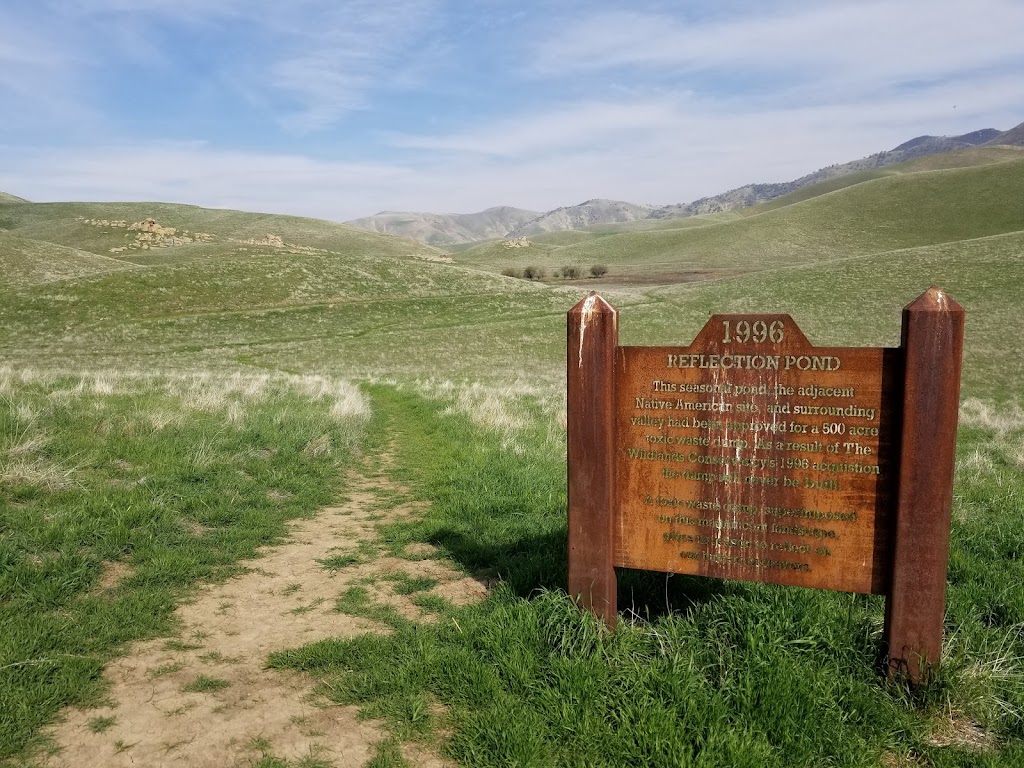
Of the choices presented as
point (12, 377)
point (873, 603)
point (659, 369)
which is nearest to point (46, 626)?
point (659, 369)

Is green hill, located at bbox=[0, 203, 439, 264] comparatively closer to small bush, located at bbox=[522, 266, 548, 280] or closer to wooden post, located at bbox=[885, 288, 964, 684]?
small bush, located at bbox=[522, 266, 548, 280]

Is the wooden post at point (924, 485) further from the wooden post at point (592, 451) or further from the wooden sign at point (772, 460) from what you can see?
the wooden post at point (592, 451)

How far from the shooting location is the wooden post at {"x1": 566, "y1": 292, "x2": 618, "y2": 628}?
14.8 feet

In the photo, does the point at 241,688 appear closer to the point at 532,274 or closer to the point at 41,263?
the point at 41,263

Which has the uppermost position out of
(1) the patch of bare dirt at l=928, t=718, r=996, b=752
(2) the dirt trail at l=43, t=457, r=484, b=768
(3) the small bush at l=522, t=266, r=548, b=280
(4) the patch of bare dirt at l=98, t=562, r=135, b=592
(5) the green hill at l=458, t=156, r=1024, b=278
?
(5) the green hill at l=458, t=156, r=1024, b=278

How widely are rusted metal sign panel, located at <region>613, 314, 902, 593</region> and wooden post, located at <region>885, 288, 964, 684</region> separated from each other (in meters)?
0.11

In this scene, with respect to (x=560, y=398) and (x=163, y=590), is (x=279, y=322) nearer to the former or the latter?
(x=560, y=398)

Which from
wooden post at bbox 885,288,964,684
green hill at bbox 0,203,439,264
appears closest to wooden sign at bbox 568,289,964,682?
wooden post at bbox 885,288,964,684

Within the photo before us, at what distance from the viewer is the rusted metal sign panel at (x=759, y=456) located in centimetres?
398

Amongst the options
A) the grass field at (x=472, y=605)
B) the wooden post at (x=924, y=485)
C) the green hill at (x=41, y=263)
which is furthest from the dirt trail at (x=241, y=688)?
the green hill at (x=41, y=263)

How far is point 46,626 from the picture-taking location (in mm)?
4496

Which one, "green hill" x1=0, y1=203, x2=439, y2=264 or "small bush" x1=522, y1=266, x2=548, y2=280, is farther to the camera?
"green hill" x1=0, y1=203, x2=439, y2=264

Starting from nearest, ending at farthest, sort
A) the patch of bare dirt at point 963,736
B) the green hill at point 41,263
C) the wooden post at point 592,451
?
the patch of bare dirt at point 963,736 → the wooden post at point 592,451 → the green hill at point 41,263

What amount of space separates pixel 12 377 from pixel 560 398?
40.5 feet
